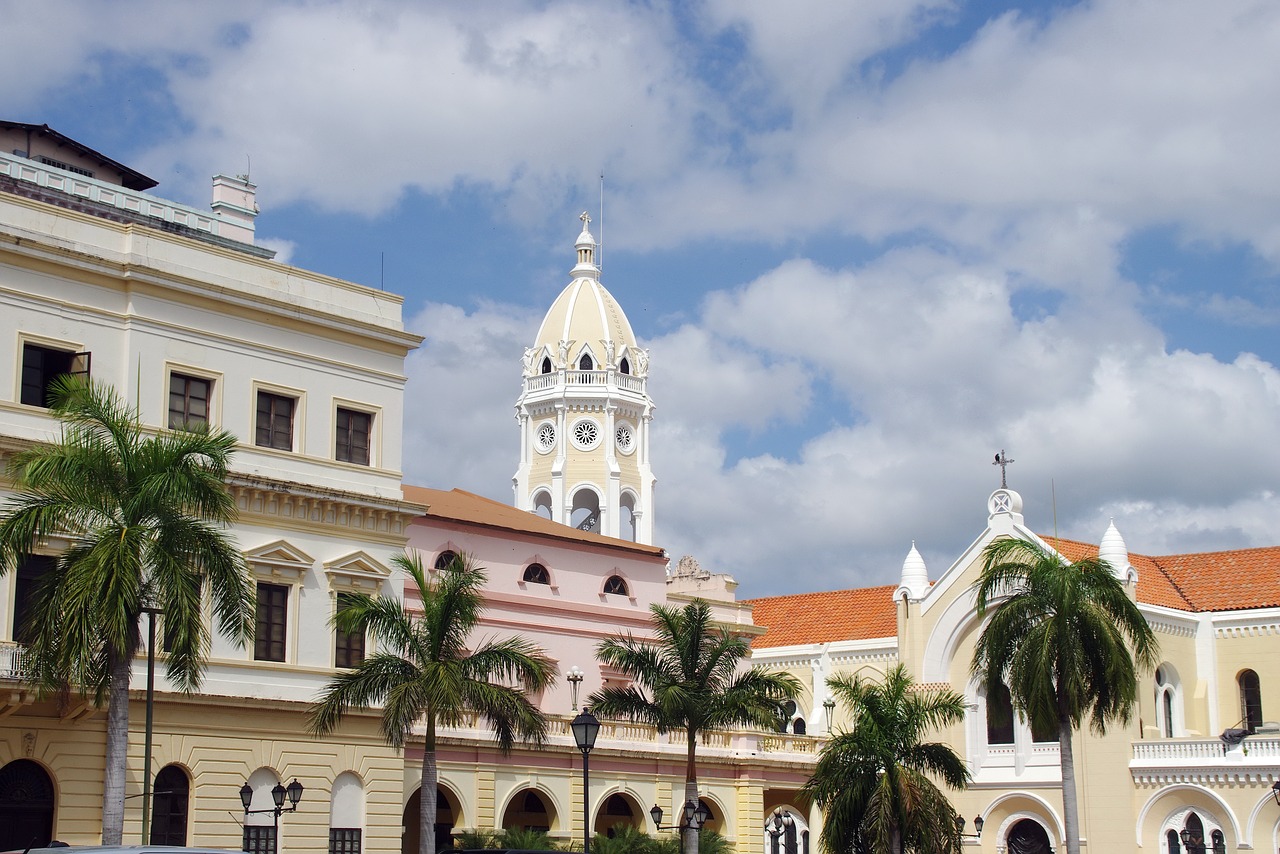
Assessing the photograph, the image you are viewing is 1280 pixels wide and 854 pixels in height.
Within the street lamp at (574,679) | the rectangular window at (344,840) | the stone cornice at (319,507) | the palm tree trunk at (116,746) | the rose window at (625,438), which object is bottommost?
the rectangular window at (344,840)

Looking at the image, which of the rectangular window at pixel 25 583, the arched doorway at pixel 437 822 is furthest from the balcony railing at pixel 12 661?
the arched doorway at pixel 437 822

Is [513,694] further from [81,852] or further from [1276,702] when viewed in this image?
[1276,702]

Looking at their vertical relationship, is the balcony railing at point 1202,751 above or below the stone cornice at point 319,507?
below

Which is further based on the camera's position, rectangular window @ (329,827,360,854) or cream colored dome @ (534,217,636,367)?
cream colored dome @ (534,217,636,367)

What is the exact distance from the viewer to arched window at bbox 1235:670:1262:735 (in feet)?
198

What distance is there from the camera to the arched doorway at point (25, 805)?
32.3m

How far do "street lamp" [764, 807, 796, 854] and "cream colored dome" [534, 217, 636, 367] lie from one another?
30.0 meters

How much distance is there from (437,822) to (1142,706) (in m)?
25.9

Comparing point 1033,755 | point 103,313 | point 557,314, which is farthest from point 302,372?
point 557,314

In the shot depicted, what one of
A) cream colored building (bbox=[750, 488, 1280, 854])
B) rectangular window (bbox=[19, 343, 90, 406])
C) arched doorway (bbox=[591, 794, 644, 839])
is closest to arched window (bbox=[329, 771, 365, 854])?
arched doorway (bbox=[591, 794, 644, 839])

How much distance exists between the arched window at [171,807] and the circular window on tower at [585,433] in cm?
5451

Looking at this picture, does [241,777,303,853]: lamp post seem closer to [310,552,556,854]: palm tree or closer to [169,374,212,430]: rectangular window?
[310,552,556,854]: palm tree

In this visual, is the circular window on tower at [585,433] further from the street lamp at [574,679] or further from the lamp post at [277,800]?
the lamp post at [277,800]

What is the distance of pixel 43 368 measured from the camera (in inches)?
1342
